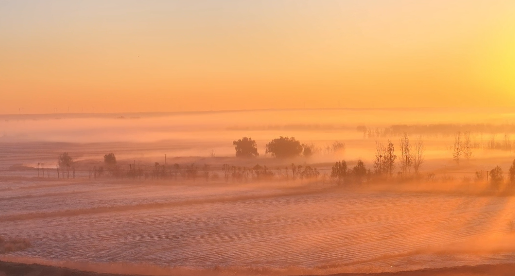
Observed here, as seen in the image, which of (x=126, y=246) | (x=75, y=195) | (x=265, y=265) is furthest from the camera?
(x=75, y=195)

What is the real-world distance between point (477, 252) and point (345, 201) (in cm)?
1528

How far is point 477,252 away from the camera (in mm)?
23188

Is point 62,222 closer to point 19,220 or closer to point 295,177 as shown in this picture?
point 19,220

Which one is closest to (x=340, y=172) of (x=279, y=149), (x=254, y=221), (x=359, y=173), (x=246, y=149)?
(x=359, y=173)

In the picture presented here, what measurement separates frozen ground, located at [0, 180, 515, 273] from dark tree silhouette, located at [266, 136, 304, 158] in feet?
97.5

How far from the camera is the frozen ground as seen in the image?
22.9m

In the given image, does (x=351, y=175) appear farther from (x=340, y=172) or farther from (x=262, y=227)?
(x=262, y=227)

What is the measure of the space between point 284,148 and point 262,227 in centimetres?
4653

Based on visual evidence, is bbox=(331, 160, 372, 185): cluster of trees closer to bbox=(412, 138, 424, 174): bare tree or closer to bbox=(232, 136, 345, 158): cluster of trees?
bbox=(412, 138, 424, 174): bare tree

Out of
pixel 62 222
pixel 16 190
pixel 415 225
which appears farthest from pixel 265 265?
pixel 16 190

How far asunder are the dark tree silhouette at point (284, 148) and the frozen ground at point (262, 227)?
2970 centimetres

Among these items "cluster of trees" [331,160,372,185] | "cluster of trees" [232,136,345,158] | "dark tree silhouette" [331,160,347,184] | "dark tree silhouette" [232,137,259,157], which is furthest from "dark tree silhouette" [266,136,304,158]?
"cluster of trees" [331,160,372,185]

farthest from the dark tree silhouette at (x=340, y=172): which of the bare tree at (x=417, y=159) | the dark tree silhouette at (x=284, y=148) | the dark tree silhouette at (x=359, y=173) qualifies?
the dark tree silhouette at (x=284, y=148)

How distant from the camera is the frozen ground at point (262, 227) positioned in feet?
75.2
